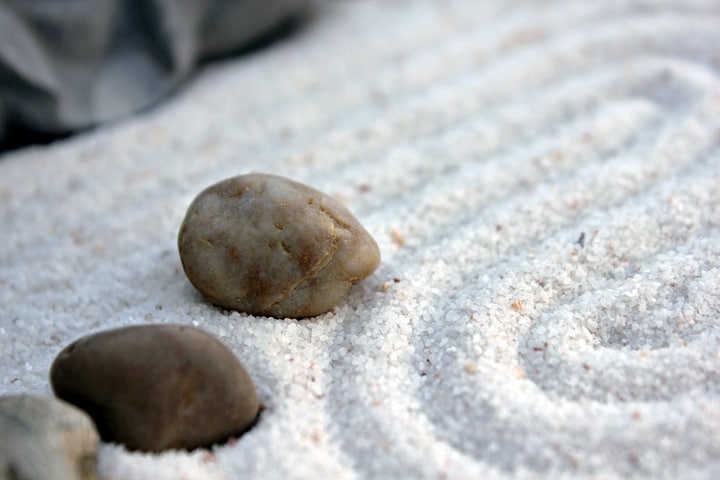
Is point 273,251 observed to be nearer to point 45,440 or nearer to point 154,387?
point 154,387

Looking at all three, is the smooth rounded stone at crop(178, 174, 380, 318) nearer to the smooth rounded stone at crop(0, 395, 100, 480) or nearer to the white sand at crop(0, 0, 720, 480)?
the white sand at crop(0, 0, 720, 480)

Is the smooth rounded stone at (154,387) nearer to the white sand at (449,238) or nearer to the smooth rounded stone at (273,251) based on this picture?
the white sand at (449,238)

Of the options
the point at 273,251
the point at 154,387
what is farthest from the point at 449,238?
the point at 154,387

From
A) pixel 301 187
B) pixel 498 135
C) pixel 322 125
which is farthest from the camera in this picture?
pixel 322 125

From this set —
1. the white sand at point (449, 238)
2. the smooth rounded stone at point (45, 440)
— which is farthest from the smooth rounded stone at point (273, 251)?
the smooth rounded stone at point (45, 440)

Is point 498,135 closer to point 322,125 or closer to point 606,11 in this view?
point 322,125

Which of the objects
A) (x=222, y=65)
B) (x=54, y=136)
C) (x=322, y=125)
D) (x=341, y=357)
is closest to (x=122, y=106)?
(x=54, y=136)
